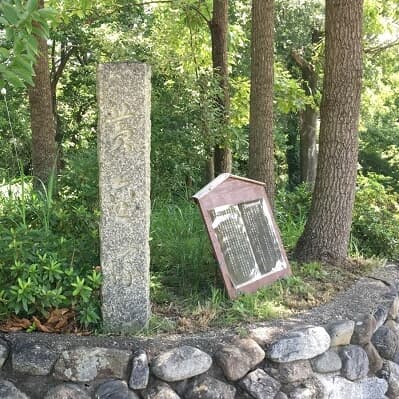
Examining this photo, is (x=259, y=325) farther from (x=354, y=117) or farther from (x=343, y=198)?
(x=354, y=117)

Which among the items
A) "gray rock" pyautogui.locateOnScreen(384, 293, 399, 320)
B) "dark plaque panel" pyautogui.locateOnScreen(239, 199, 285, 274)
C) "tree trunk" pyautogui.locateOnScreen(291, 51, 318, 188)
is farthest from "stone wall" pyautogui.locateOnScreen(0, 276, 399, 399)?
"tree trunk" pyautogui.locateOnScreen(291, 51, 318, 188)

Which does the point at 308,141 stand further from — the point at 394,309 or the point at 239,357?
the point at 239,357

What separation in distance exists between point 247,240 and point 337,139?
1354mm

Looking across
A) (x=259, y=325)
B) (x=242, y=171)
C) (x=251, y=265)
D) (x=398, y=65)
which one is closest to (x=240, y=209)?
(x=251, y=265)

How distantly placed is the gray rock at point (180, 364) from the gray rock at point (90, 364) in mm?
200

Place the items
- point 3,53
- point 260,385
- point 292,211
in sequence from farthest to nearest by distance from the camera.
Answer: point 292,211
point 260,385
point 3,53

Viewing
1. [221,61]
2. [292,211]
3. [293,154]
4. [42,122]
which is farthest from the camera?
[293,154]

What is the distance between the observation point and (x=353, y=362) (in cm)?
397

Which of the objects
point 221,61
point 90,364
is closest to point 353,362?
point 90,364

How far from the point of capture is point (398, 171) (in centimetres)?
1711

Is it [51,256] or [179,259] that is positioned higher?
[51,256]

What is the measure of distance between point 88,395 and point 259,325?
1287 millimetres

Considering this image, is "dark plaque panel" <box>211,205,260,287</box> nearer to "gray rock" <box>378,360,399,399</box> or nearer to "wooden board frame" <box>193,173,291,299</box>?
"wooden board frame" <box>193,173,291,299</box>

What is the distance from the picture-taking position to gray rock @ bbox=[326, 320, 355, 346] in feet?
12.8
